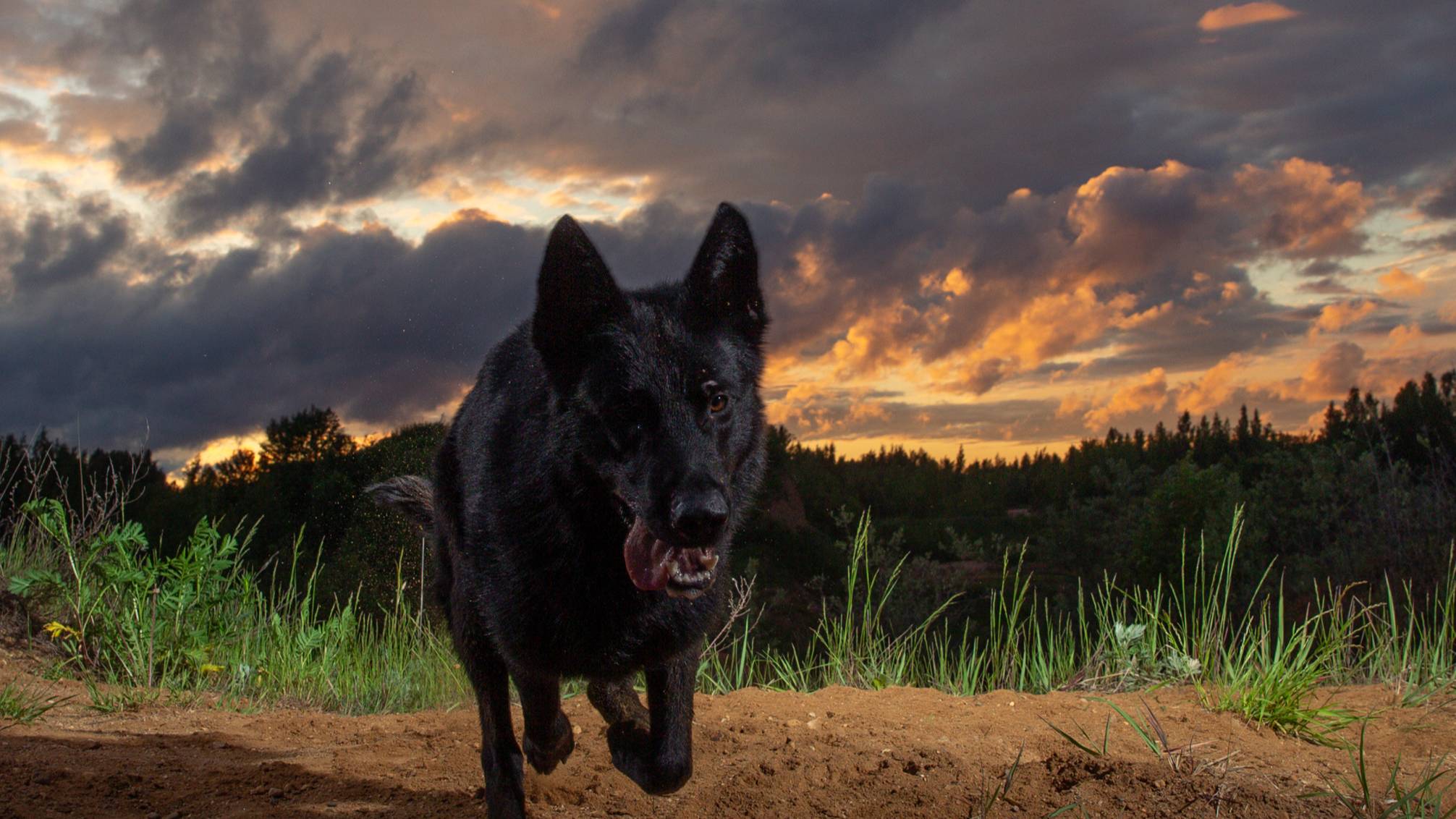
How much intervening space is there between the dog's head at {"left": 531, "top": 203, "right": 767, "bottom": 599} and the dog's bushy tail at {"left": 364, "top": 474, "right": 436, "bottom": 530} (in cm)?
165

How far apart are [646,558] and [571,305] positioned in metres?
0.83

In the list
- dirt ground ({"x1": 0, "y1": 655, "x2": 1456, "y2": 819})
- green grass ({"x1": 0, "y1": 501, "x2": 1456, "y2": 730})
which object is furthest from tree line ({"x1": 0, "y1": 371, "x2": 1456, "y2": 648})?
dirt ground ({"x1": 0, "y1": 655, "x2": 1456, "y2": 819})

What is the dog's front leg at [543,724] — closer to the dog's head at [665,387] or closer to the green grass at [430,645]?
the dog's head at [665,387]

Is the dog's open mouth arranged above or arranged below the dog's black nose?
below

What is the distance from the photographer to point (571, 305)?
322 cm

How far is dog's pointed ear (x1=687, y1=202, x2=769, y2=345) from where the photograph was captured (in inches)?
130

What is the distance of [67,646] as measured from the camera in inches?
221

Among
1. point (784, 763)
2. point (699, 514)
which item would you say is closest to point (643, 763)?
point (784, 763)

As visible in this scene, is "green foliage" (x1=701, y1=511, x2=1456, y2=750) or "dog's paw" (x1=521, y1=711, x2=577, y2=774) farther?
"green foliage" (x1=701, y1=511, x2=1456, y2=750)

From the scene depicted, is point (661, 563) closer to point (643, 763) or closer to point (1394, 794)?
point (643, 763)

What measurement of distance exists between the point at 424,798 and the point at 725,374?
6.31ft

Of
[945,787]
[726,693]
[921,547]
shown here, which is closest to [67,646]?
[726,693]

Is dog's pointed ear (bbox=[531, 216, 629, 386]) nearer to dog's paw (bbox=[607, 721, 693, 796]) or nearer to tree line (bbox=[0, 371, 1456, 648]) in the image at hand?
dog's paw (bbox=[607, 721, 693, 796])

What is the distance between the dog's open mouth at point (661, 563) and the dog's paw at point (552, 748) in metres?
0.97
